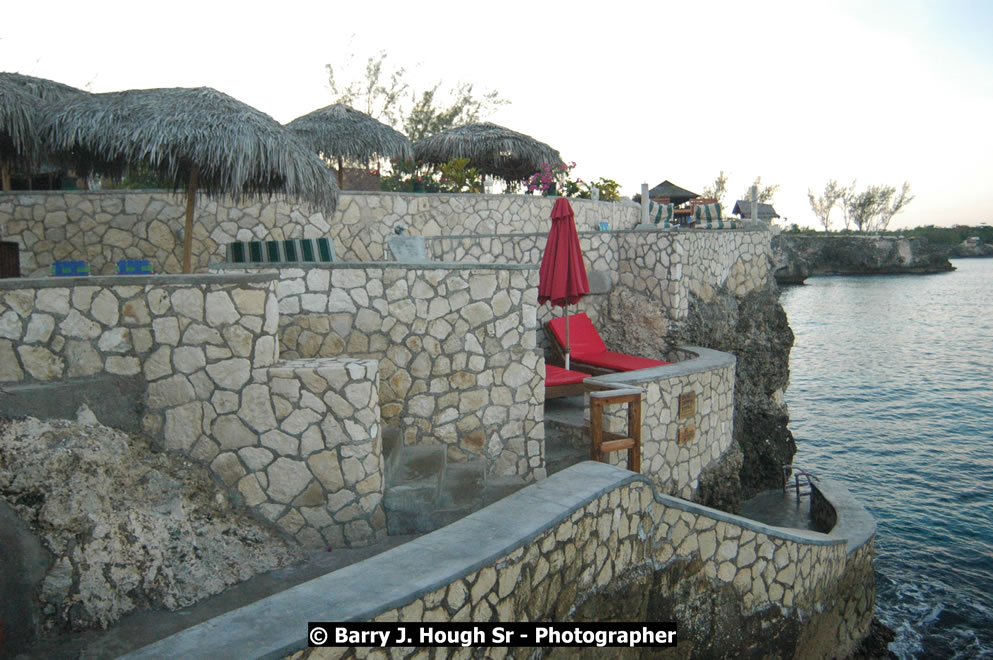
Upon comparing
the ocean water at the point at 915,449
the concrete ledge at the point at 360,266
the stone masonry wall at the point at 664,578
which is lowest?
the ocean water at the point at 915,449

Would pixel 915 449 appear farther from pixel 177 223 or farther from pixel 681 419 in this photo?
pixel 177 223

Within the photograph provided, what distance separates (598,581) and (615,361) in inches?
194

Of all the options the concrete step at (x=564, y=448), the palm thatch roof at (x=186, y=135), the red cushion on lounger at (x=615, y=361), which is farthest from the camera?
the red cushion on lounger at (x=615, y=361)

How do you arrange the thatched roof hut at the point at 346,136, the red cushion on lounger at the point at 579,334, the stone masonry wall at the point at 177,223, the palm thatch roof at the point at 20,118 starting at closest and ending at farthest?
the palm thatch roof at the point at 20,118
the stone masonry wall at the point at 177,223
the red cushion on lounger at the point at 579,334
the thatched roof hut at the point at 346,136

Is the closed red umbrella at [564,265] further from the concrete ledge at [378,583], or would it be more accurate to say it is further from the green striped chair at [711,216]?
the green striped chair at [711,216]

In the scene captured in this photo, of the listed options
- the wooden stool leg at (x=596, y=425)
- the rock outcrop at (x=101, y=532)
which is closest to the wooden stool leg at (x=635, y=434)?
the wooden stool leg at (x=596, y=425)

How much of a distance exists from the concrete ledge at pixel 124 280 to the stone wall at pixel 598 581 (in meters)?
2.41

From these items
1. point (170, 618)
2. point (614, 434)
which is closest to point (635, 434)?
point (614, 434)

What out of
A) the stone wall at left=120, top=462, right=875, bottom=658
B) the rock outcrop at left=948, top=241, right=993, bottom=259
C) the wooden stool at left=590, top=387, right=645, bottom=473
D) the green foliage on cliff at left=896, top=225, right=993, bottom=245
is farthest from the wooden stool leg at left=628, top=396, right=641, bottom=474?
the rock outcrop at left=948, top=241, right=993, bottom=259

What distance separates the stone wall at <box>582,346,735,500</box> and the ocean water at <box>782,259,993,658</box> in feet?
12.1

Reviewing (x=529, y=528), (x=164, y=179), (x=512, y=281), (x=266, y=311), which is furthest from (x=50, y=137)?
(x=529, y=528)

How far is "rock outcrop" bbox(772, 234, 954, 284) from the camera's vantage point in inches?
2960

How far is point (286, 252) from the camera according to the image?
673 centimetres

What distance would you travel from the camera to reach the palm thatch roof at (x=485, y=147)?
15.2 m
